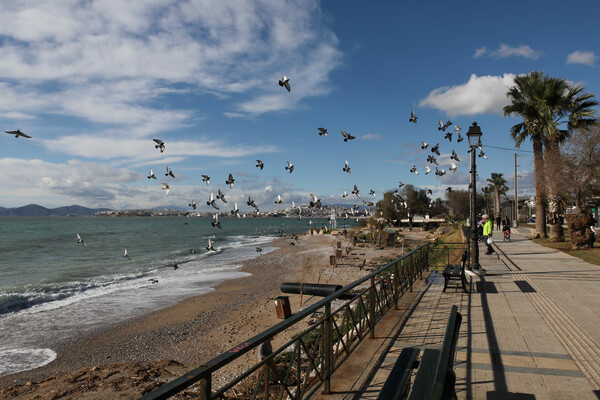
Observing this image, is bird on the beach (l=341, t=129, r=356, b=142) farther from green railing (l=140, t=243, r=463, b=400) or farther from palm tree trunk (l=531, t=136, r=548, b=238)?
palm tree trunk (l=531, t=136, r=548, b=238)

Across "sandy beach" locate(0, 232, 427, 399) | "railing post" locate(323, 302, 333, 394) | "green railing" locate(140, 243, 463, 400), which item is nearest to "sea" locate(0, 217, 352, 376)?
"sandy beach" locate(0, 232, 427, 399)

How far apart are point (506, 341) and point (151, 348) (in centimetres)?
978

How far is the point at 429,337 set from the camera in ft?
19.1

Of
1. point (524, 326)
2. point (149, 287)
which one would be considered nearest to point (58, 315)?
point (149, 287)

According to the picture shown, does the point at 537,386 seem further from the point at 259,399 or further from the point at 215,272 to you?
the point at 215,272

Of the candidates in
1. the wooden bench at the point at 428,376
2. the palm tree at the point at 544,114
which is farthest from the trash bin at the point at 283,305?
the palm tree at the point at 544,114

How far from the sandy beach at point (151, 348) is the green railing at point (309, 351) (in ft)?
5.87

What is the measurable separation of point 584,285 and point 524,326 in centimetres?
514

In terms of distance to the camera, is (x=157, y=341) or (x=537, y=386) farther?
(x=157, y=341)

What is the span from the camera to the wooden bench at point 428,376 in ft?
7.25

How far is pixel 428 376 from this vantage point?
269 centimetres

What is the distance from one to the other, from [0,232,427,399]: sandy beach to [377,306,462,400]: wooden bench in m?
6.69

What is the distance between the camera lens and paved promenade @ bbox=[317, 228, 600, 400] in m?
4.20

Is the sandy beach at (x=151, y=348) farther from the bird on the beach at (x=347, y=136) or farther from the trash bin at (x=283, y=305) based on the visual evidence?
the bird on the beach at (x=347, y=136)
